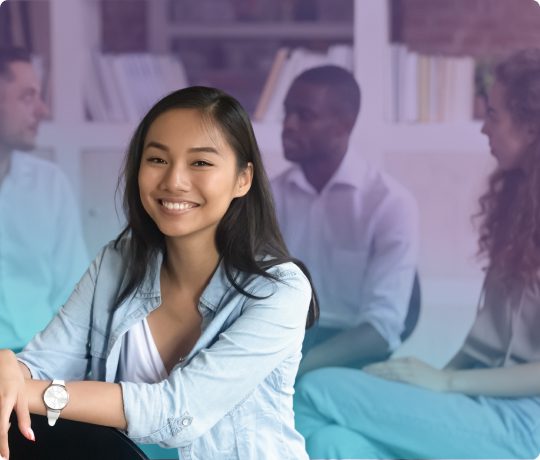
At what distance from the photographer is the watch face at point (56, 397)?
54.7 inches

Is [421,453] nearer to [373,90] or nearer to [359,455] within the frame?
[359,455]

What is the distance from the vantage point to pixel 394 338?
3139 mm

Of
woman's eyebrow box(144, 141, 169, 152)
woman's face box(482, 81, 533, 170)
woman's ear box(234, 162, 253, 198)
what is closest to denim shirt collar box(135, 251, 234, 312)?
woman's ear box(234, 162, 253, 198)

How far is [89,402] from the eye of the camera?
1412mm

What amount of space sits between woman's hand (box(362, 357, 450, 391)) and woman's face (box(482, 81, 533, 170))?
0.73 meters

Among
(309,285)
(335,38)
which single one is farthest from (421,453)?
(309,285)

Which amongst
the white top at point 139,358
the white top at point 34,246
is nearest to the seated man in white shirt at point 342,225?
the white top at point 34,246

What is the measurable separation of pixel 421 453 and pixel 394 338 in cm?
40

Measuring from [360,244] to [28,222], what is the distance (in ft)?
3.86

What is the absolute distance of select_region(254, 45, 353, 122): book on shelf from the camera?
3131mm

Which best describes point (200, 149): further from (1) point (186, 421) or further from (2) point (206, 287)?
(1) point (186, 421)

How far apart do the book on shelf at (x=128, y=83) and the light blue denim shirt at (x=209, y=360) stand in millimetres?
1491

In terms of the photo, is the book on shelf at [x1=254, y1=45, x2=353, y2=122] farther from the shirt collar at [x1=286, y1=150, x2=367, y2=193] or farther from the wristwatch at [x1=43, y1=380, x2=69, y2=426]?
the wristwatch at [x1=43, y1=380, x2=69, y2=426]

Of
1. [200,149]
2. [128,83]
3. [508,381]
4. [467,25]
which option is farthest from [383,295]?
[200,149]
